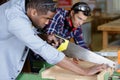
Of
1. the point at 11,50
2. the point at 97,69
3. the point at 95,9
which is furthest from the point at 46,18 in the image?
the point at 95,9

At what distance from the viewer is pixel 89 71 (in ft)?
5.78

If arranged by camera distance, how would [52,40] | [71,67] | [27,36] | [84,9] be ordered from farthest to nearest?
1. [84,9]
2. [52,40]
3. [71,67]
4. [27,36]

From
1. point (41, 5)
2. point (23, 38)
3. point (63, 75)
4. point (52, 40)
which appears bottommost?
point (63, 75)

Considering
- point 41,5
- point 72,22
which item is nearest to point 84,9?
point 72,22

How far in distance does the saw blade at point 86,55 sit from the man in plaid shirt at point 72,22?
1.25 ft

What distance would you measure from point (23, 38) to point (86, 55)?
61 centimetres

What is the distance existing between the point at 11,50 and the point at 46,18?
29cm

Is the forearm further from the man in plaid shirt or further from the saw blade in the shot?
the man in plaid shirt

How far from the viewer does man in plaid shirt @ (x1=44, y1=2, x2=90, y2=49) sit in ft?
8.32

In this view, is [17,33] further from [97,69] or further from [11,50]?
[97,69]

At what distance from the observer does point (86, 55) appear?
6.93ft

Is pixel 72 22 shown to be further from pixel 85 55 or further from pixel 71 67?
pixel 71 67

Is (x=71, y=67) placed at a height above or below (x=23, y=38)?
below

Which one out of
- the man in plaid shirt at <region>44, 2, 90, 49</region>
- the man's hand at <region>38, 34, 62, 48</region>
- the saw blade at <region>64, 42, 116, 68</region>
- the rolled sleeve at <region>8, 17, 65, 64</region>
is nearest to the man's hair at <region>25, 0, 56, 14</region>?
the rolled sleeve at <region>8, 17, 65, 64</region>
